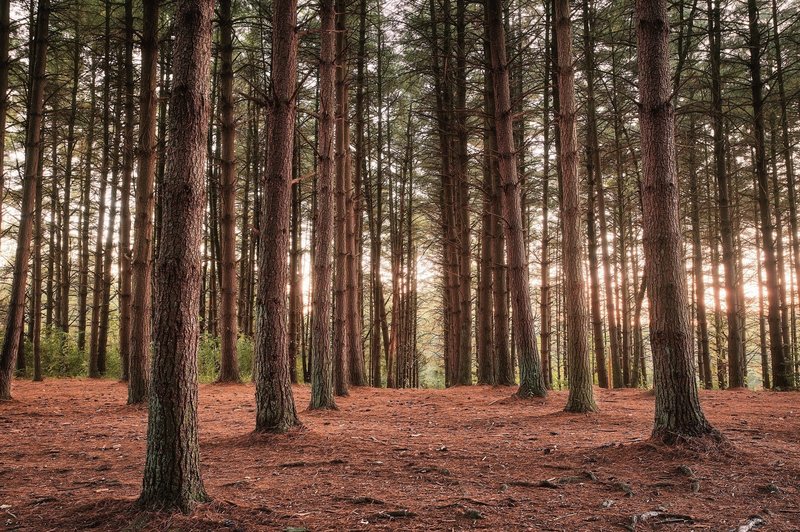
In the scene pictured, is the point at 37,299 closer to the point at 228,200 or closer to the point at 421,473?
the point at 228,200

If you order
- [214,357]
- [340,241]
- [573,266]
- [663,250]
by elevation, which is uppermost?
[340,241]

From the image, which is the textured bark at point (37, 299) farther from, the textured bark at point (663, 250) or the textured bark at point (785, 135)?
the textured bark at point (785, 135)

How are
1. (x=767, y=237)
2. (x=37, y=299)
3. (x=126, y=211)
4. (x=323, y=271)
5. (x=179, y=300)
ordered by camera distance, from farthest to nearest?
(x=37, y=299) → (x=126, y=211) → (x=767, y=237) → (x=323, y=271) → (x=179, y=300)

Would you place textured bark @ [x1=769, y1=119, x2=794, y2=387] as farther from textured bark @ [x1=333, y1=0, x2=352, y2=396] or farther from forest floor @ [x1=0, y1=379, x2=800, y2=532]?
textured bark @ [x1=333, y1=0, x2=352, y2=396]

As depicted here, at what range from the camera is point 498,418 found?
7809mm

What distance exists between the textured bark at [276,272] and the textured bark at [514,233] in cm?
490

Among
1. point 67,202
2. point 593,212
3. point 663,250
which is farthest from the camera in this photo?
point 67,202

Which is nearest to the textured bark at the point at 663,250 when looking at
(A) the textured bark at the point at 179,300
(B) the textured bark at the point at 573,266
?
(B) the textured bark at the point at 573,266

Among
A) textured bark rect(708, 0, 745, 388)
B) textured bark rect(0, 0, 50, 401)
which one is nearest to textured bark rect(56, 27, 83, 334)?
textured bark rect(0, 0, 50, 401)

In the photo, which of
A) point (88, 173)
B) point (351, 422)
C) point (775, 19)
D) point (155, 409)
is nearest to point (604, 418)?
point (351, 422)

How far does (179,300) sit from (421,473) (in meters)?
2.56

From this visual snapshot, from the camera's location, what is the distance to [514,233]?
10180 mm

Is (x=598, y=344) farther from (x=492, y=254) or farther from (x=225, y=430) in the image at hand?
(x=225, y=430)

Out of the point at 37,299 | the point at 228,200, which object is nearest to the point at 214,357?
the point at 37,299
